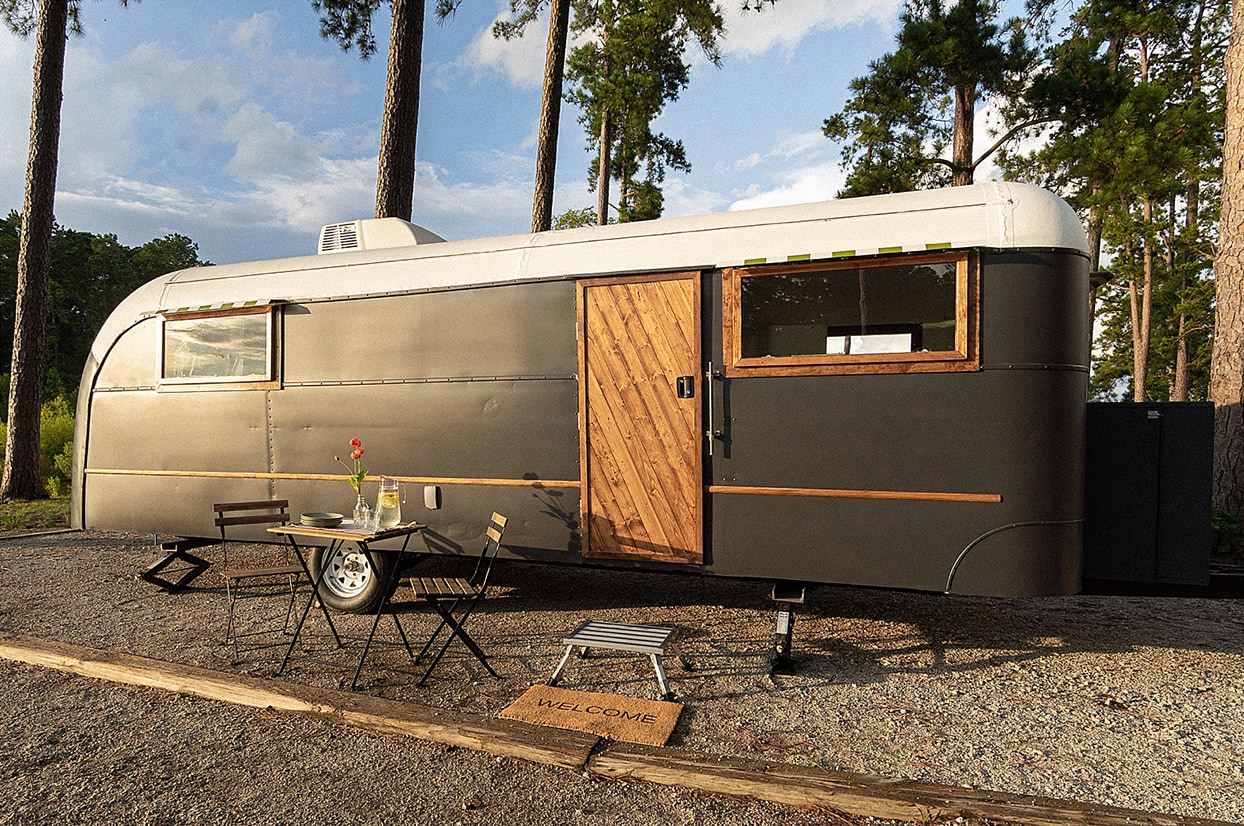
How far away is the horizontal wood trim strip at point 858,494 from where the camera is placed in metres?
3.96

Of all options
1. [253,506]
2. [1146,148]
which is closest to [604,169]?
[1146,148]

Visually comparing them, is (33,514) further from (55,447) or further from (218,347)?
(218,347)

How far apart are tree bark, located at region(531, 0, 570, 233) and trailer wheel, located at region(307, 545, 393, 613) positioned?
7565mm

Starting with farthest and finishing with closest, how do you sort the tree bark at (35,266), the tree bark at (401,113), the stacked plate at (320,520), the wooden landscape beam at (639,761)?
the tree bark at (35,266) → the tree bark at (401,113) → the stacked plate at (320,520) → the wooden landscape beam at (639,761)

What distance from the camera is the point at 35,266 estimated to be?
34.3 ft

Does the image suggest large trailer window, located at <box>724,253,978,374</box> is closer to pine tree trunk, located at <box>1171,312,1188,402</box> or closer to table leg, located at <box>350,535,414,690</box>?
table leg, located at <box>350,535,414,690</box>

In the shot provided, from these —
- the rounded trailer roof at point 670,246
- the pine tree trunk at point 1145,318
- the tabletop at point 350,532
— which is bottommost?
the tabletop at point 350,532

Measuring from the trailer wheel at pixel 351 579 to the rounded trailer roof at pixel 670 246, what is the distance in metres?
1.93

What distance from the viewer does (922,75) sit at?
1230 cm

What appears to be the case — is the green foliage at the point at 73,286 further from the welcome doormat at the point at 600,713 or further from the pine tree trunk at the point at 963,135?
the welcome doormat at the point at 600,713

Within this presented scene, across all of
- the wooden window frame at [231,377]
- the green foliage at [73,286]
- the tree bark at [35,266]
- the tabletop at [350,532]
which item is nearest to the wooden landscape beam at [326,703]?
the tabletop at [350,532]

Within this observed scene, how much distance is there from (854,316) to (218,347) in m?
4.72

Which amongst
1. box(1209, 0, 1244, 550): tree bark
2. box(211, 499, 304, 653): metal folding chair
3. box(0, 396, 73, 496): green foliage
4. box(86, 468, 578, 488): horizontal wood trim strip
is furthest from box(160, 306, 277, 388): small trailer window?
box(1209, 0, 1244, 550): tree bark

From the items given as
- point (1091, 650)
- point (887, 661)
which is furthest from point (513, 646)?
point (1091, 650)
